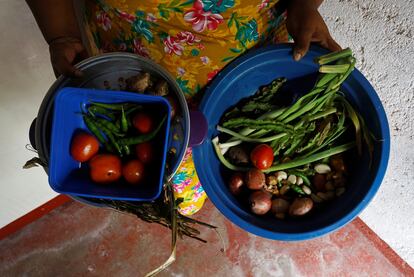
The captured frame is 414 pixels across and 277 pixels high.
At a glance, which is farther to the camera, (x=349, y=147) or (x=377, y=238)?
(x=377, y=238)

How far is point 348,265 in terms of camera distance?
1.34 metres

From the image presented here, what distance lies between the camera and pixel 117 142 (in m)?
0.68

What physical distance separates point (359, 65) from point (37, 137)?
0.83 meters

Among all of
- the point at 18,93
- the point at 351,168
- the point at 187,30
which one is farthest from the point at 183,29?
the point at 18,93

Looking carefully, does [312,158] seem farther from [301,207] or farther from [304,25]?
[304,25]

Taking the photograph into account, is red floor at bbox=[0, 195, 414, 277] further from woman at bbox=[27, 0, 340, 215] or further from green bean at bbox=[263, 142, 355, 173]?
woman at bbox=[27, 0, 340, 215]

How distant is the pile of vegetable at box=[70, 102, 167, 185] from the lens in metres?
0.62

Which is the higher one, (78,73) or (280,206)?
(78,73)

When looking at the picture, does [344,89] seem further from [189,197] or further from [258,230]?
[189,197]

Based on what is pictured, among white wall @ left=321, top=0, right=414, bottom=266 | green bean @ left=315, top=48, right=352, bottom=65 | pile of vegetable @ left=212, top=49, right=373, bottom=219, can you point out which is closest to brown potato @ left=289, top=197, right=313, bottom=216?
pile of vegetable @ left=212, top=49, right=373, bottom=219

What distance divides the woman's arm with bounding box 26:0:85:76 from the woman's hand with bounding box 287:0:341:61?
431mm

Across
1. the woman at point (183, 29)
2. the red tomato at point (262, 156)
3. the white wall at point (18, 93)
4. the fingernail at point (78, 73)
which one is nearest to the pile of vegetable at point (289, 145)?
the red tomato at point (262, 156)

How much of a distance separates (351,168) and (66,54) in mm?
651

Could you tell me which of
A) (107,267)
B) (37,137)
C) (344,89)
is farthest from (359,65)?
(107,267)
